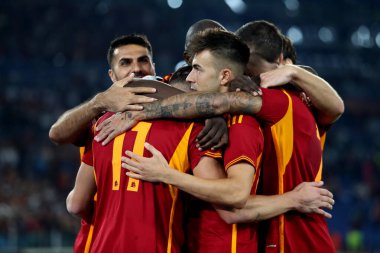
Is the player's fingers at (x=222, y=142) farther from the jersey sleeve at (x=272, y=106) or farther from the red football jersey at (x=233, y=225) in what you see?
the jersey sleeve at (x=272, y=106)

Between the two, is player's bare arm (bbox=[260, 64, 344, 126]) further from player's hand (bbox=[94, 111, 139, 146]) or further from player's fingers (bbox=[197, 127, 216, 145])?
player's hand (bbox=[94, 111, 139, 146])

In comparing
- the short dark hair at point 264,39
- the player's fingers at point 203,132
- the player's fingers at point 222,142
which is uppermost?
the short dark hair at point 264,39

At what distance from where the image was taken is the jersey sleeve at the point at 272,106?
3.86 m

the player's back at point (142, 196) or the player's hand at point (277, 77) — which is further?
the player's hand at point (277, 77)

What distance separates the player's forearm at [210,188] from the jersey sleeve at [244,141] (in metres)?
0.15

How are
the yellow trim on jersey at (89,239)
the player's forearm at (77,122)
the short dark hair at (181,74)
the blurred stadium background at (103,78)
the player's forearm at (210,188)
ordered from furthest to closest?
the blurred stadium background at (103,78)
the yellow trim on jersey at (89,239)
the short dark hair at (181,74)
the player's forearm at (77,122)
the player's forearm at (210,188)

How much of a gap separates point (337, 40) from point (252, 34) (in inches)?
784

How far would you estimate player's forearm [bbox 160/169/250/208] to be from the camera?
11.9 ft

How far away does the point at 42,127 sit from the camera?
54.1 feet

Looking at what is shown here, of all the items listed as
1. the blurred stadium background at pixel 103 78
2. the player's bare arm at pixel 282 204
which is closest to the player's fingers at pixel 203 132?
the player's bare arm at pixel 282 204

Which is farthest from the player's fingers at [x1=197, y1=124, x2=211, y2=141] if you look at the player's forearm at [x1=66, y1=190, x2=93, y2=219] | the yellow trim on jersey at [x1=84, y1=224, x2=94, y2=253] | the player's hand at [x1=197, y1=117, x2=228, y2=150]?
the yellow trim on jersey at [x1=84, y1=224, x2=94, y2=253]

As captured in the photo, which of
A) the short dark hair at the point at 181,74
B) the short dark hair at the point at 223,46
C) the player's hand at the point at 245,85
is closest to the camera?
the player's hand at the point at 245,85

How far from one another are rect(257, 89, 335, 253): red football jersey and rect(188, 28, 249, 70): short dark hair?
305 millimetres

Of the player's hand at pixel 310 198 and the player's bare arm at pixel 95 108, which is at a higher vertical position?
the player's bare arm at pixel 95 108
